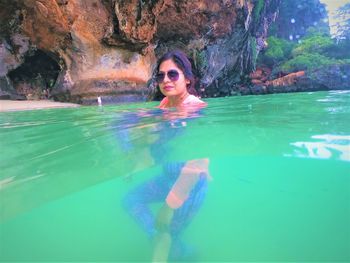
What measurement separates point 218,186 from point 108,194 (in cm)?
41

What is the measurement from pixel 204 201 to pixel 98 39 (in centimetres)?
878

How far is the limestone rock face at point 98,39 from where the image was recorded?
830 centimetres

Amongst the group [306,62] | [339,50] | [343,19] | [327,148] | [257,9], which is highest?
[343,19]

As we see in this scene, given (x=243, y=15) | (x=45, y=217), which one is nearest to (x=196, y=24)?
(x=243, y=15)

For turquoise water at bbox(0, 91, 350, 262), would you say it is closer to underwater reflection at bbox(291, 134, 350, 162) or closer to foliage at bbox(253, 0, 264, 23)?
underwater reflection at bbox(291, 134, 350, 162)

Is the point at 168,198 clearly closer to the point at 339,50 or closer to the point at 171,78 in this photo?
the point at 171,78

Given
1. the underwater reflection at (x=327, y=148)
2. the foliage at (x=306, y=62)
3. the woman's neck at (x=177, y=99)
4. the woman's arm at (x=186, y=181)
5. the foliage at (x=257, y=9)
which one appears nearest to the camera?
the woman's arm at (x=186, y=181)

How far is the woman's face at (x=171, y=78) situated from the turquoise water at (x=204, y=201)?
1.68m

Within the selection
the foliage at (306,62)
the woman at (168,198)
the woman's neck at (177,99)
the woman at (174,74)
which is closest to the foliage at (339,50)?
the foliage at (306,62)

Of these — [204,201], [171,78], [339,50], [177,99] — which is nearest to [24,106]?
[177,99]

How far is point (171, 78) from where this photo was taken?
10.7 feet

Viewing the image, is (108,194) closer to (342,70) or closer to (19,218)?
(19,218)

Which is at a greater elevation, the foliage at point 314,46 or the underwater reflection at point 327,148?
the foliage at point 314,46

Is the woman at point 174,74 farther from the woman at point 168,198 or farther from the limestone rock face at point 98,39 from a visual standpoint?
the limestone rock face at point 98,39
